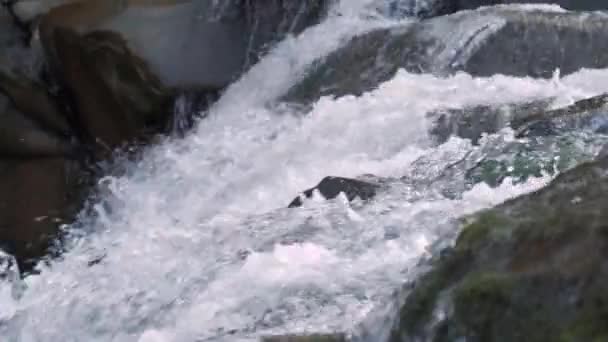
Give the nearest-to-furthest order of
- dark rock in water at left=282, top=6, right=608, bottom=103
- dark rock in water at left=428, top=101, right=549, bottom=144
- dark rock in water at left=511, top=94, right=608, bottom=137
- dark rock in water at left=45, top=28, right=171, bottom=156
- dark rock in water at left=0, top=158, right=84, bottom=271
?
dark rock in water at left=511, top=94, right=608, bottom=137, dark rock in water at left=428, top=101, right=549, bottom=144, dark rock in water at left=282, top=6, right=608, bottom=103, dark rock in water at left=0, top=158, right=84, bottom=271, dark rock in water at left=45, top=28, right=171, bottom=156

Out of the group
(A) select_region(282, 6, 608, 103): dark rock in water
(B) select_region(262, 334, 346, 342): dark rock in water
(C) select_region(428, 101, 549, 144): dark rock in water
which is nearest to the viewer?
(B) select_region(262, 334, 346, 342): dark rock in water

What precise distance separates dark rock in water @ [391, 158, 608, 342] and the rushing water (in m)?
0.18

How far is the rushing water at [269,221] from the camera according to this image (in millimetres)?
2859

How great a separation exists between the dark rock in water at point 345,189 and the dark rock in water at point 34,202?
250cm

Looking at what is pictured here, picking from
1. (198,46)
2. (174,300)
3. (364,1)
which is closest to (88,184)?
(198,46)

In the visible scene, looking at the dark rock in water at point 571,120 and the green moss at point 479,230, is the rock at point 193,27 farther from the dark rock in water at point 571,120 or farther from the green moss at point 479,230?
the green moss at point 479,230

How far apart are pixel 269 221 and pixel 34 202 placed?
2980mm

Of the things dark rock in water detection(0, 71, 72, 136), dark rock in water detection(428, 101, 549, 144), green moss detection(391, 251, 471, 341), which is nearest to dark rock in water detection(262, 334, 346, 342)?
green moss detection(391, 251, 471, 341)

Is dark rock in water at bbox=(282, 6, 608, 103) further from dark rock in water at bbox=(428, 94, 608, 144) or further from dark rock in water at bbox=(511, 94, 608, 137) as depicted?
dark rock in water at bbox=(511, 94, 608, 137)

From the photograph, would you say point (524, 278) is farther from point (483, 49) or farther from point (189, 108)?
point (189, 108)

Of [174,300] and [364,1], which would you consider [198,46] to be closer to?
[364,1]

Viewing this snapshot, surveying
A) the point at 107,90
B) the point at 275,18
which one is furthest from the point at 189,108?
the point at 275,18

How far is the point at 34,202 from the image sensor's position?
620cm

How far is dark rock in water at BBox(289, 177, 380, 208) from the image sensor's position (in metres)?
3.83
